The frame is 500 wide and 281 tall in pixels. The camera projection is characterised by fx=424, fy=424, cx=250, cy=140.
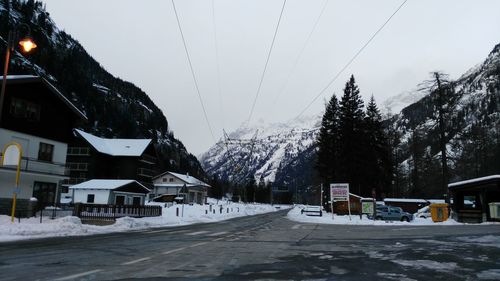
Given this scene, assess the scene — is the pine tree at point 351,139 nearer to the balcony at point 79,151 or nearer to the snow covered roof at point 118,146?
the snow covered roof at point 118,146

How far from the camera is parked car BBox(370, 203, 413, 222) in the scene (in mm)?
44031

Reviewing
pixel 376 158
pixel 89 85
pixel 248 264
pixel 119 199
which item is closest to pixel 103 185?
pixel 119 199

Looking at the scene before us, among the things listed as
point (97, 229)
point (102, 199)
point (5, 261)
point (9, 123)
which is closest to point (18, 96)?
point (9, 123)

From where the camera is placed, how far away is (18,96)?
34.1 meters

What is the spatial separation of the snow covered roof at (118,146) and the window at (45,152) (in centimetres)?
3812

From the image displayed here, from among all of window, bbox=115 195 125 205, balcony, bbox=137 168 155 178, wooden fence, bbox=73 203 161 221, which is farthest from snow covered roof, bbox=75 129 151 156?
wooden fence, bbox=73 203 161 221

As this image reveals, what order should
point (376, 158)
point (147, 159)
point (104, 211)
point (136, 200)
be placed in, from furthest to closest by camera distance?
point (147, 159)
point (376, 158)
point (136, 200)
point (104, 211)

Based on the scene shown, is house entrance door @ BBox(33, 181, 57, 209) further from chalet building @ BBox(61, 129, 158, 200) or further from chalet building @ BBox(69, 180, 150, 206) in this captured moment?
chalet building @ BBox(61, 129, 158, 200)

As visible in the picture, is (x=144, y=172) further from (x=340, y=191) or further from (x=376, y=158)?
(x=340, y=191)

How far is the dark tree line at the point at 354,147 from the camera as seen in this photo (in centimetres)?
6397

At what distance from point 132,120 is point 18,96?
11242 centimetres

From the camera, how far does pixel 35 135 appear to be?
35000mm

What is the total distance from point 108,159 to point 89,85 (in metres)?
63.4

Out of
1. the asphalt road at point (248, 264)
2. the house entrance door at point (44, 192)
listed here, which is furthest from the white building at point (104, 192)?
the asphalt road at point (248, 264)
